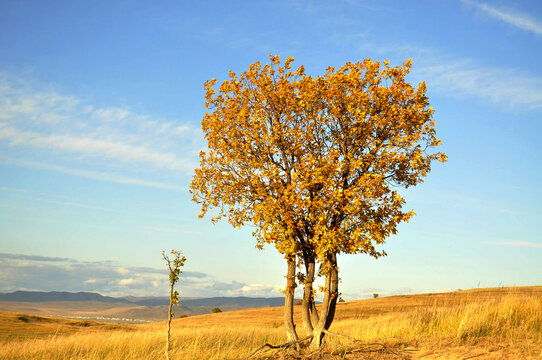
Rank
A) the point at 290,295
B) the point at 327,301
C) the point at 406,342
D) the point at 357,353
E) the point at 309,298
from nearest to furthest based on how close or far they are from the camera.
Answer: the point at 357,353
the point at 406,342
the point at 327,301
the point at 309,298
the point at 290,295

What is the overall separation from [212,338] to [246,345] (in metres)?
1.87

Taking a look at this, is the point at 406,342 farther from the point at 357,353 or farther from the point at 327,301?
the point at 327,301

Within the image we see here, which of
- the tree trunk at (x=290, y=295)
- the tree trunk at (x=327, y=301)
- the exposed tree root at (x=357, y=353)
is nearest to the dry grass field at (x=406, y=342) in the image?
the exposed tree root at (x=357, y=353)

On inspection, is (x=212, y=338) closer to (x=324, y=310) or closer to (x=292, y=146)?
(x=324, y=310)

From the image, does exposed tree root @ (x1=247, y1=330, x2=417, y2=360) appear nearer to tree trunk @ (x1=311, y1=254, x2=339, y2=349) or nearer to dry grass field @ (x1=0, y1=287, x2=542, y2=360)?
dry grass field @ (x1=0, y1=287, x2=542, y2=360)

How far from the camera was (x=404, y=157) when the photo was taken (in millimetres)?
16641

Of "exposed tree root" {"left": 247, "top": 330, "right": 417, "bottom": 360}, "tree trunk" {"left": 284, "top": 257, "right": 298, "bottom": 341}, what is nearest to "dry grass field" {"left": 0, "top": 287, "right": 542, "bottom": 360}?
"exposed tree root" {"left": 247, "top": 330, "right": 417, "bottom": 360}

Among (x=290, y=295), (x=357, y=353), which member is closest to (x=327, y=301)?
(x=290, y=295)

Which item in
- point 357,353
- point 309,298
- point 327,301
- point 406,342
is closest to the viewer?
point 357,353

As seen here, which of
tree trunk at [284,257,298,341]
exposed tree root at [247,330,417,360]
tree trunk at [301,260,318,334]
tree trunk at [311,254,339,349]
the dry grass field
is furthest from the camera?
tree trunk at [284,257,298,341]

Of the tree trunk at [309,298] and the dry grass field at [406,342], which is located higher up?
the tree trunk at [309,298]

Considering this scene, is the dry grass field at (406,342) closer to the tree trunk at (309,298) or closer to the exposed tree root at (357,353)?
the exposed tree root at (357,353)

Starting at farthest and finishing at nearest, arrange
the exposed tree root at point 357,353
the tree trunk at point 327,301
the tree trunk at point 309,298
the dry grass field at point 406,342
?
the tree trunk at point 309,298, the tree trunk at point 327,301, the exposed tree root at point 357,353, the dry grass field at point 406,342

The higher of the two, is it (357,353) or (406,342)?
(406,342)
